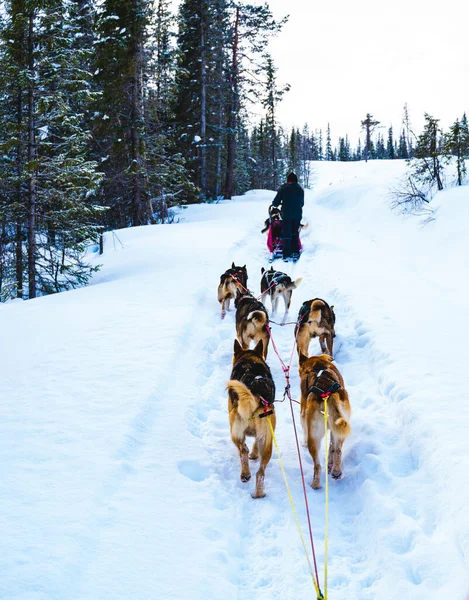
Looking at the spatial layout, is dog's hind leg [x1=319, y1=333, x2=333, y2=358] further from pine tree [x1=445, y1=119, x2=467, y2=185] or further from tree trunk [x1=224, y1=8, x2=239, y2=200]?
tree trunk [x1=224, y1=8, x2=239, y2=200]

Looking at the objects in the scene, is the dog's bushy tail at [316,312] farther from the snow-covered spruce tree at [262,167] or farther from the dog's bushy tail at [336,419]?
the snow-covered spruce tree at [262,167]

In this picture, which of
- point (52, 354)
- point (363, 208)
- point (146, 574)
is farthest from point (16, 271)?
point (363, 208)

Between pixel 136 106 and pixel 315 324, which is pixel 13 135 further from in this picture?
pixel 315 324

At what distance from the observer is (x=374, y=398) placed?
184 inches

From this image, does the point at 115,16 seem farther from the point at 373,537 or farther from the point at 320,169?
the point at 320,169

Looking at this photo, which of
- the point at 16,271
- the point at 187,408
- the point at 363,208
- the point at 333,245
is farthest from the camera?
the point at 363,208

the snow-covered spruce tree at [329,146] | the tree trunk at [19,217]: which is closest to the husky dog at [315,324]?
the tree trunk at [19,217]

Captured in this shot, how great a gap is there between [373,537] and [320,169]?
91296mm

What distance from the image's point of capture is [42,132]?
1059 centimetres

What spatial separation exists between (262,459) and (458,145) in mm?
17045

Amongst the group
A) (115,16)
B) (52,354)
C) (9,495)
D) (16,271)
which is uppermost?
(115,16)

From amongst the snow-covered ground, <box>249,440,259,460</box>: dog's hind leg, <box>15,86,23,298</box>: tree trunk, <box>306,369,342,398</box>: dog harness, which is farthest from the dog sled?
<box>249,440,259,460</box>: dog's hind leg

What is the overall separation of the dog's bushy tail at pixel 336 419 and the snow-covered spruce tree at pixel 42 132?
9.62 metres

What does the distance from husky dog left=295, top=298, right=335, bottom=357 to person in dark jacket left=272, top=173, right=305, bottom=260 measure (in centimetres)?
651
